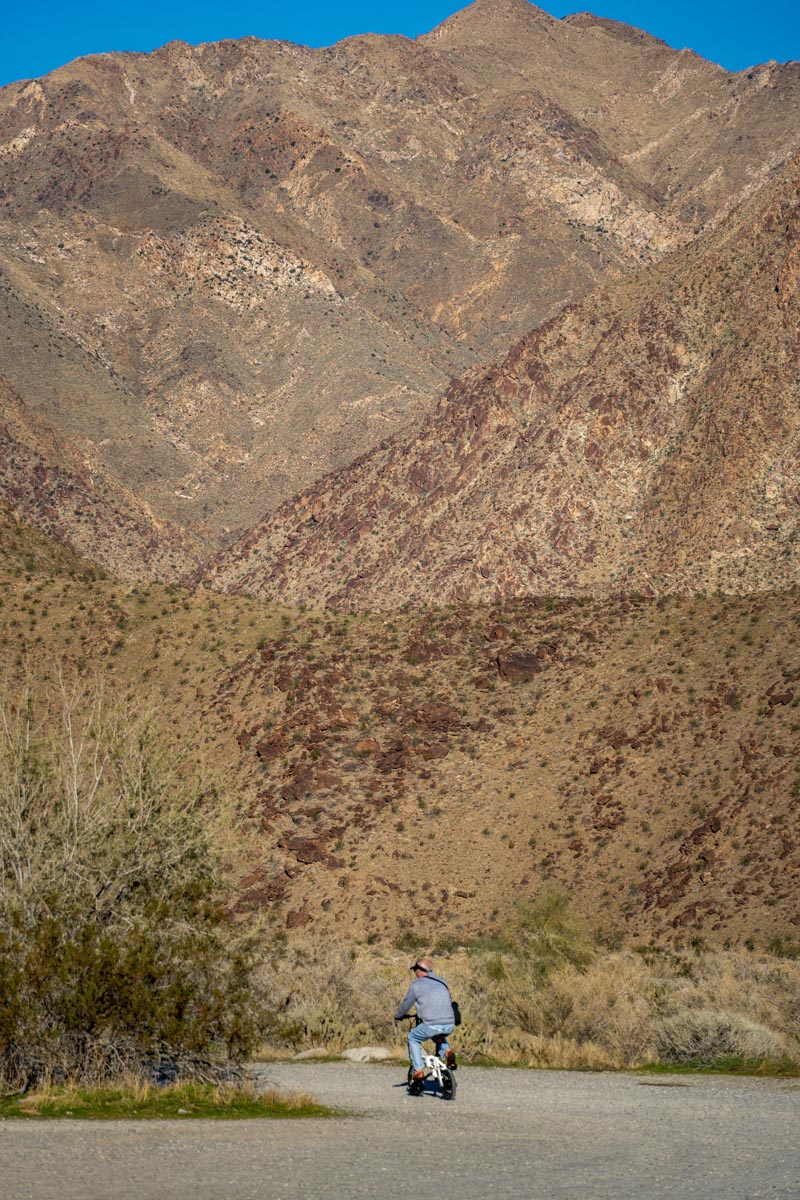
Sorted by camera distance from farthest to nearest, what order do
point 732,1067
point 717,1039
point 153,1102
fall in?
1. point 717,1039
2. point 732,1067
3. point 153,1102

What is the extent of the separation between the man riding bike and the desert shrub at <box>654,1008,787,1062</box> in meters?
5.64

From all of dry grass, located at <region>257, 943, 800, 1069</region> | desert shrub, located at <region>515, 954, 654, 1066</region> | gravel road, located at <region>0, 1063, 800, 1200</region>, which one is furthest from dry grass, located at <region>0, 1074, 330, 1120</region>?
desert shrub, located at <region>515, 954, 654, 1066</region>

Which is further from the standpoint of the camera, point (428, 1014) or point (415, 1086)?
point (415, 1086)

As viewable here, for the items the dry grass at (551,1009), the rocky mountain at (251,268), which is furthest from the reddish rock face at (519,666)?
the rocky mountain at (251,268)

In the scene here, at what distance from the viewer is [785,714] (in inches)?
1694

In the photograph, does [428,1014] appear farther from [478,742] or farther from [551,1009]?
[478,742]

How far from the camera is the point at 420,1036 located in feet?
52.0

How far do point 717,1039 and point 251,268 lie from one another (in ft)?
479

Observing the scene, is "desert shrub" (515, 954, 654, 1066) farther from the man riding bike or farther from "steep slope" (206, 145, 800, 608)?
"steep slope" (206, 145, 800, 608)

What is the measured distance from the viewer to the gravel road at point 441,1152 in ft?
35.8

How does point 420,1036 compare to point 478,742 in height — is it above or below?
below

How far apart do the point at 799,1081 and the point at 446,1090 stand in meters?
5.15

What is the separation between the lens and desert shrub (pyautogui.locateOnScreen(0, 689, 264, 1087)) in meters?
14.6

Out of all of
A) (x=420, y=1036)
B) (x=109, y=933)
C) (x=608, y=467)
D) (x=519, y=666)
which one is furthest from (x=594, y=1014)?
(x=608, y=467)
